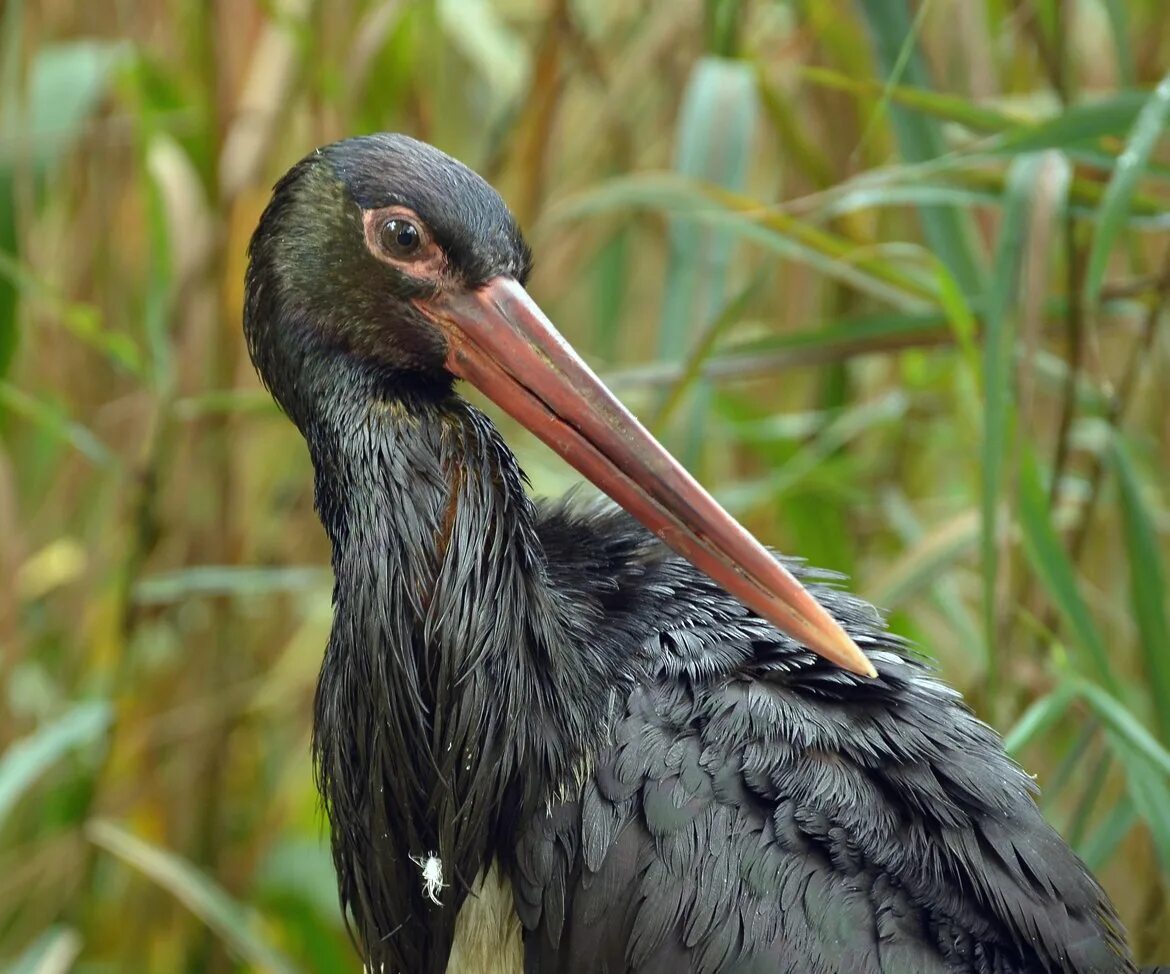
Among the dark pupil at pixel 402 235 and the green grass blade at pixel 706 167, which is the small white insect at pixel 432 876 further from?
the green grass blade at pixel 706 167

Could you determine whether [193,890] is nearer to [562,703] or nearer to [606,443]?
[562,703]

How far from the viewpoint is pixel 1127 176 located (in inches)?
76.1

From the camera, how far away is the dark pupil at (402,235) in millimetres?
1774

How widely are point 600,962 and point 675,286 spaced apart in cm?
114

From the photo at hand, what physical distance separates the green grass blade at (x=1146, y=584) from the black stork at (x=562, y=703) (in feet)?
1.56

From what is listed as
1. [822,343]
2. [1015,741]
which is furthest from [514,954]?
[822,343]

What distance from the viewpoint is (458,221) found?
175 cm

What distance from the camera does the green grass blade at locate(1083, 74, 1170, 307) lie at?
1.92 metres

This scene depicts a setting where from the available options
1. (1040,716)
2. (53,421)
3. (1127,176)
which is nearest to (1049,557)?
(1040,716)

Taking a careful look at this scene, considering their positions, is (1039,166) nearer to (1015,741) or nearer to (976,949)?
(1015,741)

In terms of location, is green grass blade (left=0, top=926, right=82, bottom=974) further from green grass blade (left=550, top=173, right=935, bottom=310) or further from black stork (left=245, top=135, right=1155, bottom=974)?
green grass blade (left=550, top=173, right=935, bottom=310)

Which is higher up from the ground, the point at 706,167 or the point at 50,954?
the point at 706,167

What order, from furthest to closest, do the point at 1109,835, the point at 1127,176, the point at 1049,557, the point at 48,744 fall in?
the point at 48,744, the point at 1109,835, the point at 1049,557, the point at 1127,176

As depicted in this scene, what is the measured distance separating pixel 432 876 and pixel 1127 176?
3.95ft
